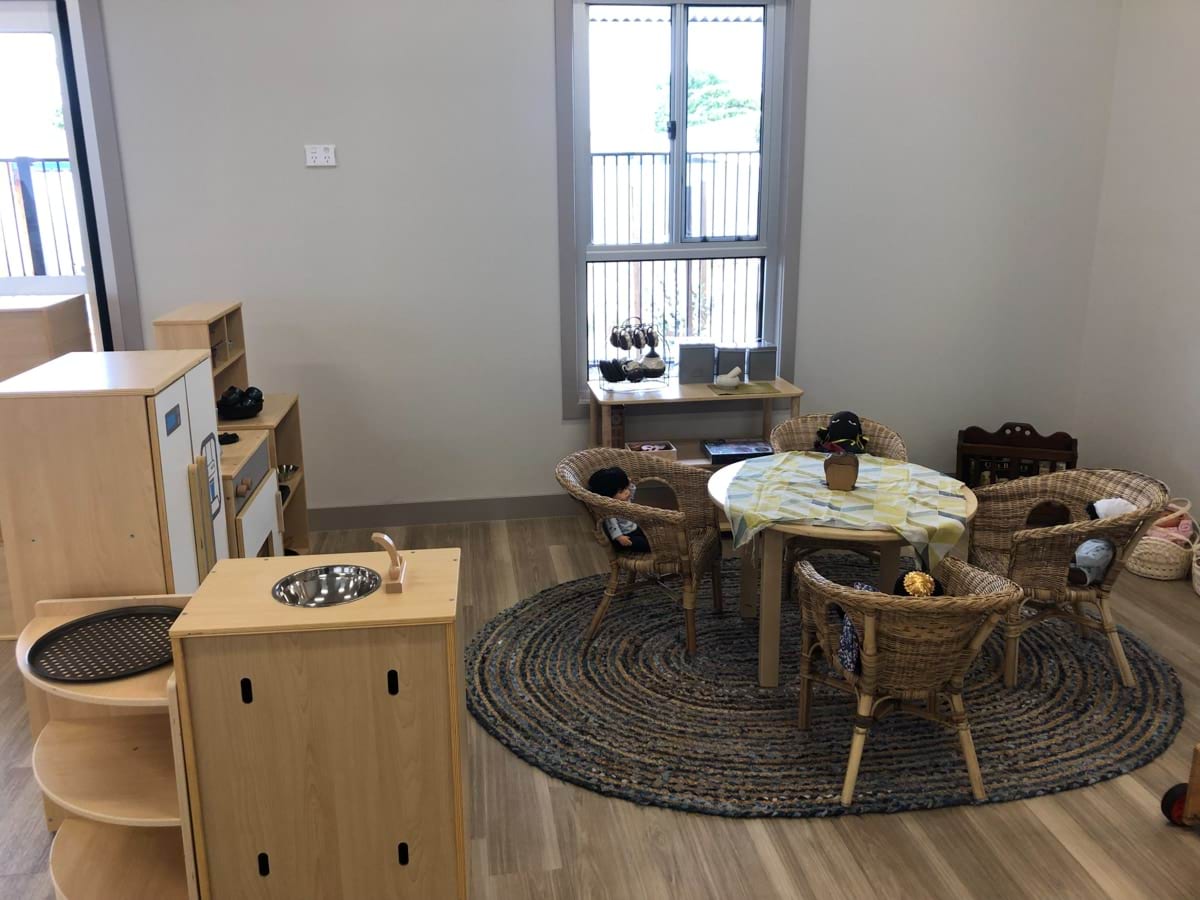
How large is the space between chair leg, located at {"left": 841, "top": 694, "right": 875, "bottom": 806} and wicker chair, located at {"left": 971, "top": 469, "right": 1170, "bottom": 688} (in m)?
0.73

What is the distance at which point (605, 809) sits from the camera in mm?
2867

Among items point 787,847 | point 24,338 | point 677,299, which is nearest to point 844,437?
point 787,847

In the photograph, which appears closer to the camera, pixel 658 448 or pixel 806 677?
pixel 806 677

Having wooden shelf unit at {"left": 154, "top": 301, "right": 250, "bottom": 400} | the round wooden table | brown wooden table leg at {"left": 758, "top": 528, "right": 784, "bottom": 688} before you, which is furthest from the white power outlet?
brown wooden table leg at {"left": 758, "top": 528, "right": 784, "bottom": 688}

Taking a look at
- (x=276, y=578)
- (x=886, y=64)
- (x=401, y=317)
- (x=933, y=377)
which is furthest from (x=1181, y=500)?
(x=276, y=578)

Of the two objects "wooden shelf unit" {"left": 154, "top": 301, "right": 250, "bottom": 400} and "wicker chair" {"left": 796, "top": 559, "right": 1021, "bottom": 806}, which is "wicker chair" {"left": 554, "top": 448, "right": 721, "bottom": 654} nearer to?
"wicker chair" {"left": 796, "top": 559, "right": 1021, "bottom": 806}

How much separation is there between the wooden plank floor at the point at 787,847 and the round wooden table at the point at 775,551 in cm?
72

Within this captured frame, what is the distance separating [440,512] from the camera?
506 centimetres

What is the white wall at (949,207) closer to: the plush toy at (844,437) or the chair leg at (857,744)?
the plush toy at (844,437)

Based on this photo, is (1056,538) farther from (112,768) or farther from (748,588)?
(112,768)

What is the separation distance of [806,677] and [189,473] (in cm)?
186

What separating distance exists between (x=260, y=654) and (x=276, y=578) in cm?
25

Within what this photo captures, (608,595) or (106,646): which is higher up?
(106,646)

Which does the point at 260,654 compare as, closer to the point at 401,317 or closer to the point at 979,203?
the point at 401,317
